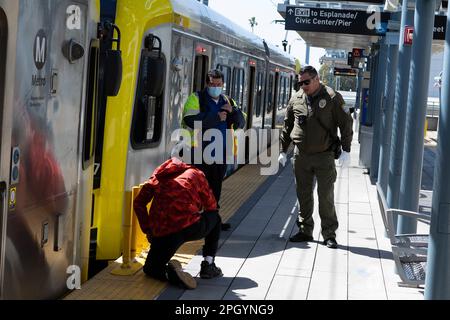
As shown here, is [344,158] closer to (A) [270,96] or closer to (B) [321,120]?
(B) [321,120]

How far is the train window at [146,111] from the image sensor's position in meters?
7.72

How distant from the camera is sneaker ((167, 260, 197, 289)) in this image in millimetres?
6996

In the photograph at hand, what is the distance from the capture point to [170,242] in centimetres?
703

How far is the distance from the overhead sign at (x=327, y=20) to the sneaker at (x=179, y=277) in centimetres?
948

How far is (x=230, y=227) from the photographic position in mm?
9992

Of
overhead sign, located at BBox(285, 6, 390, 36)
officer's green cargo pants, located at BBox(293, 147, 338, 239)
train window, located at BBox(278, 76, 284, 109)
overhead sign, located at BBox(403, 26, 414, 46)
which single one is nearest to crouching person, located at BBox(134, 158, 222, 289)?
officer's green cargo pants, located at BBox(293, 147, 338, 239)

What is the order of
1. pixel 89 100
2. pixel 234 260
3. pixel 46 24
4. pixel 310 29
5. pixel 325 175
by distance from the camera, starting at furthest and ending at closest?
pixel 310 29
pixel 325 175
pixel 234 260
pixel 89 100
pixel 46 24

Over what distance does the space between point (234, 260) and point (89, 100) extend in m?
2.56

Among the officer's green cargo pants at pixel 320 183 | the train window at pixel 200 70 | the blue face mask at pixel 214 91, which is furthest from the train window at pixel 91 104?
the train window at pixel 200 70

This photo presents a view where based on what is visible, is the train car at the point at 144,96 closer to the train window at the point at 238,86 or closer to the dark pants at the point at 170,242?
the dark pants at the point at 170,242

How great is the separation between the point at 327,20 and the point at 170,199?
9.69m

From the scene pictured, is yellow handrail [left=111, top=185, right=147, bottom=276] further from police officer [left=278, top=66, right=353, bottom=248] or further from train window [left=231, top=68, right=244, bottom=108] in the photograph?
train window [left=231, top=68, right=244, bottom=108]

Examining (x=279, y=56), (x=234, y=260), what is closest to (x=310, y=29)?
(x=279, y=56)
